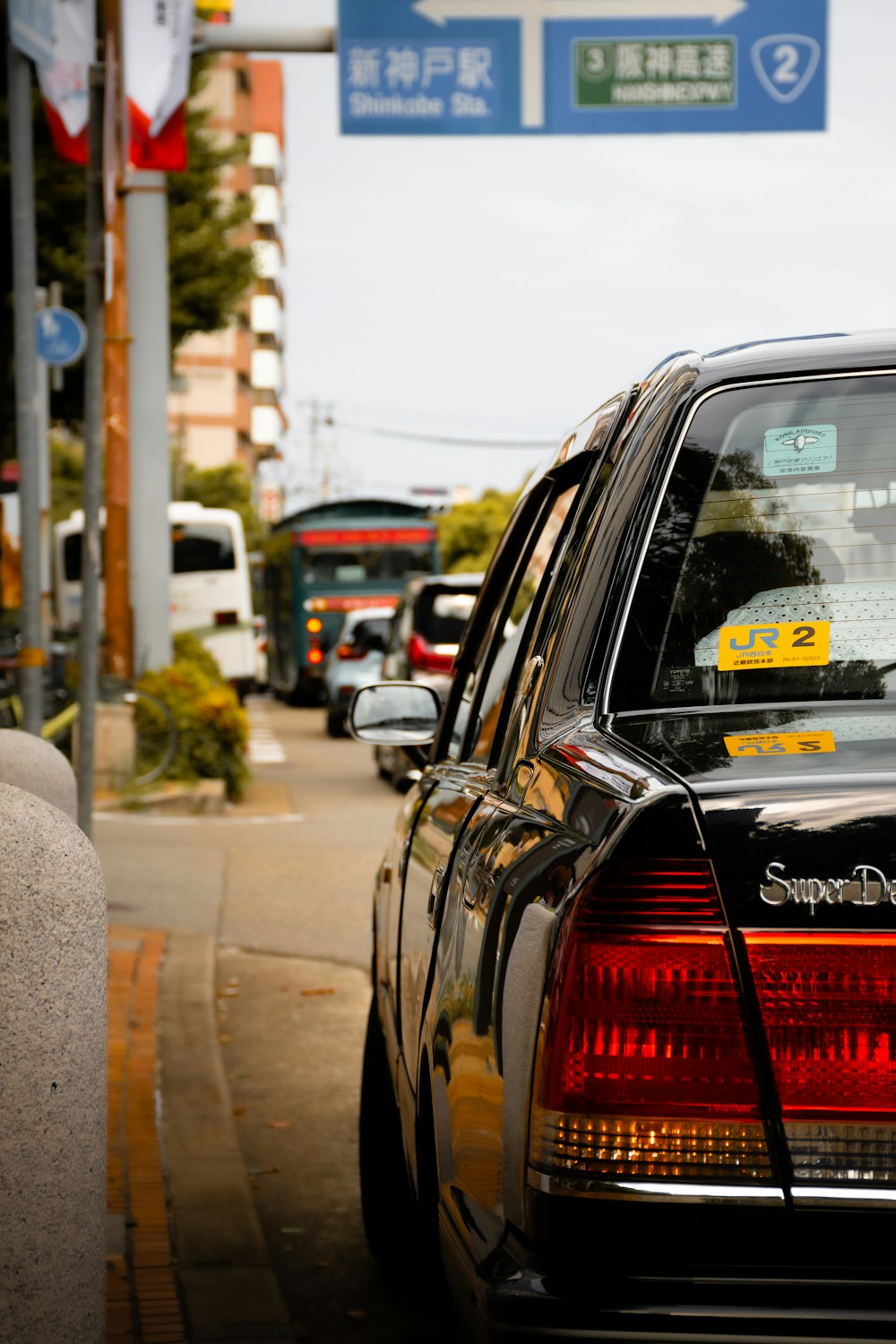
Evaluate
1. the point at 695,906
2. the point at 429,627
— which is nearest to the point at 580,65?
the point at 429,627

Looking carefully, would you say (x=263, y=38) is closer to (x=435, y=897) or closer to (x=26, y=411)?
(x=26, y=411)

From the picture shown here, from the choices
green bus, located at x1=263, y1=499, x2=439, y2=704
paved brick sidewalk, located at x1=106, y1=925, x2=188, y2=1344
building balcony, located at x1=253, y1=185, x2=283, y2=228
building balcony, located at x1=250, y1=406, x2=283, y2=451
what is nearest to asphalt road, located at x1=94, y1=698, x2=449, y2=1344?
paved brick sidewalk, located at x1=106, y1=925, x2=188, y2=1344

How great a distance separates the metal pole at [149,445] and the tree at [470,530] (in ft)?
171

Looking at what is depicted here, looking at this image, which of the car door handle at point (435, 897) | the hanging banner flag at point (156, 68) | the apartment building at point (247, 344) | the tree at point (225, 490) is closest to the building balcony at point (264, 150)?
the apartment building at point (247, 344)

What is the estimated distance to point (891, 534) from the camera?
8.78 feet

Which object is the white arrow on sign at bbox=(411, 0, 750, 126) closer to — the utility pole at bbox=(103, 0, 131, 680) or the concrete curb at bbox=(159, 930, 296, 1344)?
the utility pole at bbox=(103, 0, 131, 680)

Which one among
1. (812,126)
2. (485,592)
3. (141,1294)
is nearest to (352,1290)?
(141,1294)

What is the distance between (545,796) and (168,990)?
571cm

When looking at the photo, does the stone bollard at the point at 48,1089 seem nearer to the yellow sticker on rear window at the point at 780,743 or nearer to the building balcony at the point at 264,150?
the yellow sticker on rear window at the point at 780,743

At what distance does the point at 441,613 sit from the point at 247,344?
79398 millimetres

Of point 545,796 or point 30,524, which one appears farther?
point 30,524

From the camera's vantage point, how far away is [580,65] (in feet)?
57.8

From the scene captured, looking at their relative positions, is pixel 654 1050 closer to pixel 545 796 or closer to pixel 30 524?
pixel 545 796

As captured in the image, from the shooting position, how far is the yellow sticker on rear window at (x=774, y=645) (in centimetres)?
256
